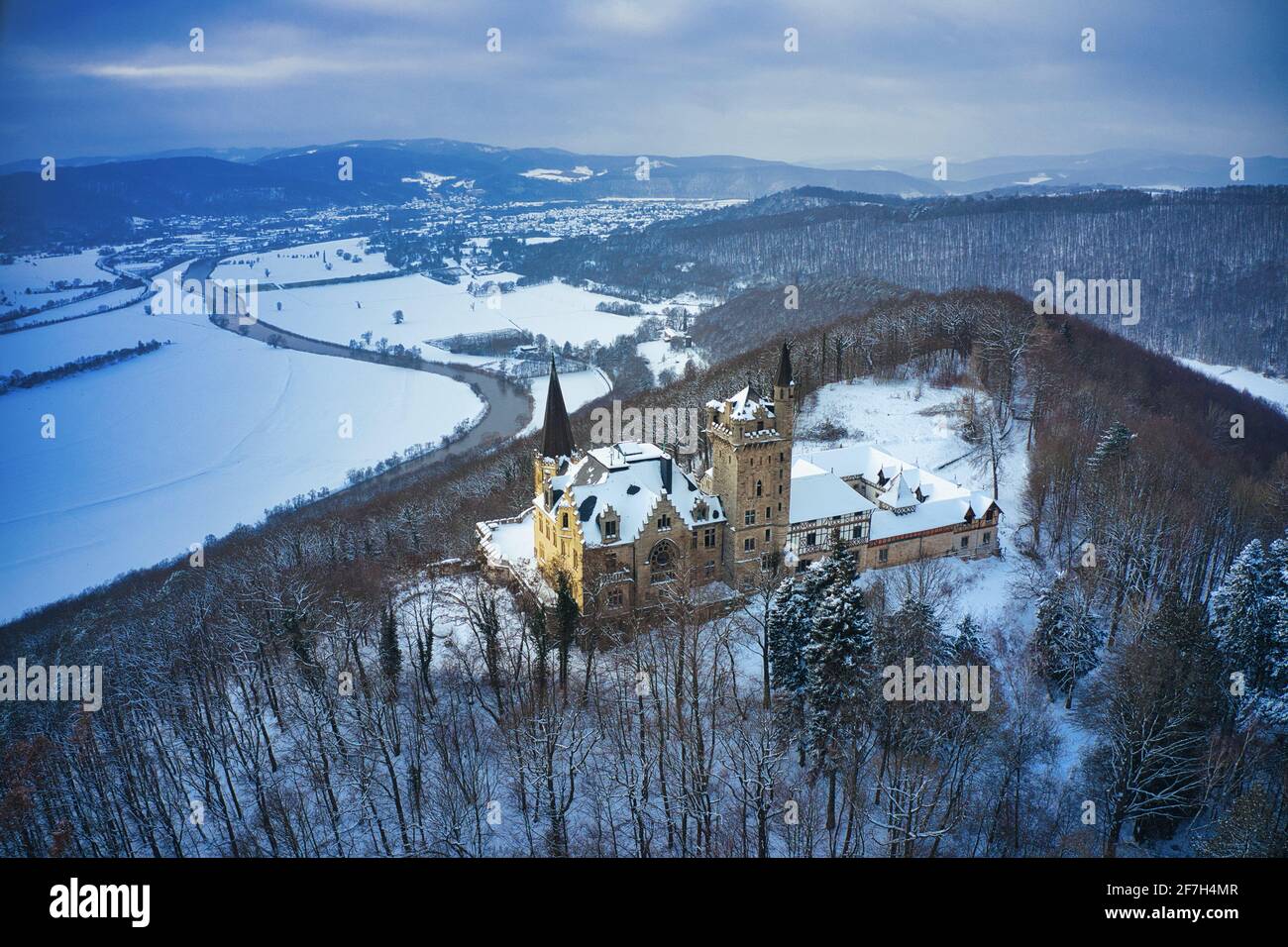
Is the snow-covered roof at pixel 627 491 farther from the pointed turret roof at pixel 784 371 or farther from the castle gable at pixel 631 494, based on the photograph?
the pointed turret roof at pixel 784 371

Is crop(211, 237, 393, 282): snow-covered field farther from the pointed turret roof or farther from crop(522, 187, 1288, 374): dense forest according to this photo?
the pointed turret roof

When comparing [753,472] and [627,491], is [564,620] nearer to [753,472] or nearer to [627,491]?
[627,491]

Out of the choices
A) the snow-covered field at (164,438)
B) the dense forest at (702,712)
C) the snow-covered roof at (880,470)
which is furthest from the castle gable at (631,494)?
the snow-covered field at (164,438)

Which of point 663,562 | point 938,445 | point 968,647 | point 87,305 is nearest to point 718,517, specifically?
point 663,562

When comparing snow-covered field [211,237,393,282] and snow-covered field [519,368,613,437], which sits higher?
Result: snow-covered field [211,237,393,282]

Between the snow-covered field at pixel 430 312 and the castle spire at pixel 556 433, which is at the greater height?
the snow-covered field at pixel 430 312

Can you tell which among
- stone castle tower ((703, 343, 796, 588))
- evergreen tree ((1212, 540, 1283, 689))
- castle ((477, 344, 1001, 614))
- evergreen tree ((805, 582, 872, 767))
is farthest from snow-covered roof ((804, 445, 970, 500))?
evergreen tree ((805, 582, 872, 767))
